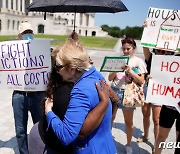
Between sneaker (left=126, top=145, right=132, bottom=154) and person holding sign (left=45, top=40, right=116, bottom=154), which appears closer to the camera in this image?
person holding sign (left=45, top=40, right=116, bottom=154)

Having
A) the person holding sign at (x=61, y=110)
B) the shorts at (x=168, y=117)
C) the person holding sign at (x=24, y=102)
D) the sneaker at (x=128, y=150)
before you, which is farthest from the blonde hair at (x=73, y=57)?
the sneaker at (x=128, y=150)

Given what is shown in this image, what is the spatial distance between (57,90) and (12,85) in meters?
1.58

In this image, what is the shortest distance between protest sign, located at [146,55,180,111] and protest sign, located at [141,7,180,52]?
1.30 ft

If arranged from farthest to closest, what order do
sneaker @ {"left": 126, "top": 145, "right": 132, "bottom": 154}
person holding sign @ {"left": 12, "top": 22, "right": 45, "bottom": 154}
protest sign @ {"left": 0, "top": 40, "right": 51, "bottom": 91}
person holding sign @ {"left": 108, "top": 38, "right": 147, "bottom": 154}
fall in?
sneaker @ {"left": 126, "top": 145, "right": 132, "bottom": 154} < person holding sign @ {"left": 108, "top": 38, "right": 147, "bottom": 154} < person holding sign @ {"left": 12, "top": 22, "right": 45, "bottom": 154} < protest sign @ {"left": 0, "top": 40, "right": 51, "bottom": 91}

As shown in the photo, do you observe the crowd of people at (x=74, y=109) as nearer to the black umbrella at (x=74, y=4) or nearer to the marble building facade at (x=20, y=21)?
the black umbrella at (x=74, y=4)

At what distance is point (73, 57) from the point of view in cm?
177

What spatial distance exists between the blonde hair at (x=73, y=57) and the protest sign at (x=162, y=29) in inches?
71.3

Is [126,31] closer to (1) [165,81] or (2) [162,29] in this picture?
(2) [162,29]

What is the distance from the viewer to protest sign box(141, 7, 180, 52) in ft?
11.0

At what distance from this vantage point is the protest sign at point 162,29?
3340mm

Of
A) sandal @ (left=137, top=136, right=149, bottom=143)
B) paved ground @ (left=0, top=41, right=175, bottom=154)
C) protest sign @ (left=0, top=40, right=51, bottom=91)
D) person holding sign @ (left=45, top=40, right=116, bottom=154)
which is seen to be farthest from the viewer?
sandal @ (left=137, top=136, right=149, bottom=143)

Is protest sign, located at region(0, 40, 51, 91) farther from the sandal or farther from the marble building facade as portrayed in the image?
the marble building facade

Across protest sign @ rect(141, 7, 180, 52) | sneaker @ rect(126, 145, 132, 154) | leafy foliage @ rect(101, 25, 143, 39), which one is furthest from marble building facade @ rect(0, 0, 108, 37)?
protest sign @ rect(141, 7, 180, 52)

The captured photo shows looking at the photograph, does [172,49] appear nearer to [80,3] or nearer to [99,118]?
[80,3]
